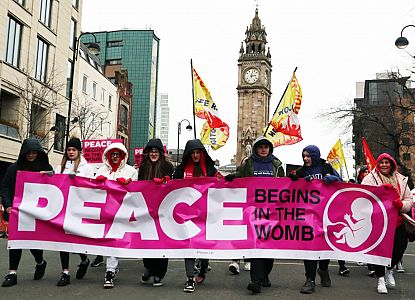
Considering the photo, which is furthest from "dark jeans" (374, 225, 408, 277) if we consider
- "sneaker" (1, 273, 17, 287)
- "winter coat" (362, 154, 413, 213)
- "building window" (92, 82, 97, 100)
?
"building window" (92, 82, 97, 100)

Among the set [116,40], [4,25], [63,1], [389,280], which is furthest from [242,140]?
[389,280]

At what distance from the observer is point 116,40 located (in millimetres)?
86562

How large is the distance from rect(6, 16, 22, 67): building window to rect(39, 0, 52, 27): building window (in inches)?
107

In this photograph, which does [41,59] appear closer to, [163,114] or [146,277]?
[146,277]

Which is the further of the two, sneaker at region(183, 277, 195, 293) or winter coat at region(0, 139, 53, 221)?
winter coat at region(0, 139, 53, 221)

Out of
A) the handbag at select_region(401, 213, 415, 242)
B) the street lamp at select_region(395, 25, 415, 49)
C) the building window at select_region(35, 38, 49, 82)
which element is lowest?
the handbag at select_region(401, 213, 415, 242)

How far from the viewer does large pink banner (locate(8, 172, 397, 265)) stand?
688cm

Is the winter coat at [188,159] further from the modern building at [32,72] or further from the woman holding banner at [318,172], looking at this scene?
the modern building at [32,72]

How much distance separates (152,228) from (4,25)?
20.6m

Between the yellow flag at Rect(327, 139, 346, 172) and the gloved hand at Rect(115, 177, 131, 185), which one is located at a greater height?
the yellow flag at Rect(327, 139, 346, 172)

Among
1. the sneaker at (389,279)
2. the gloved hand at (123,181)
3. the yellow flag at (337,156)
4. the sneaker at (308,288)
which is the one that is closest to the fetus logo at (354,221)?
the sneaker at (308,288)

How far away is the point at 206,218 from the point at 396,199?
2647mm

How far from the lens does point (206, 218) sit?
7.03m

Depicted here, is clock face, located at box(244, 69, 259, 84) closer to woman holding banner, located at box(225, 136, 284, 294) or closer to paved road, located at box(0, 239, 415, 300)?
paved road, located at box(0, 239, 415, 300)
